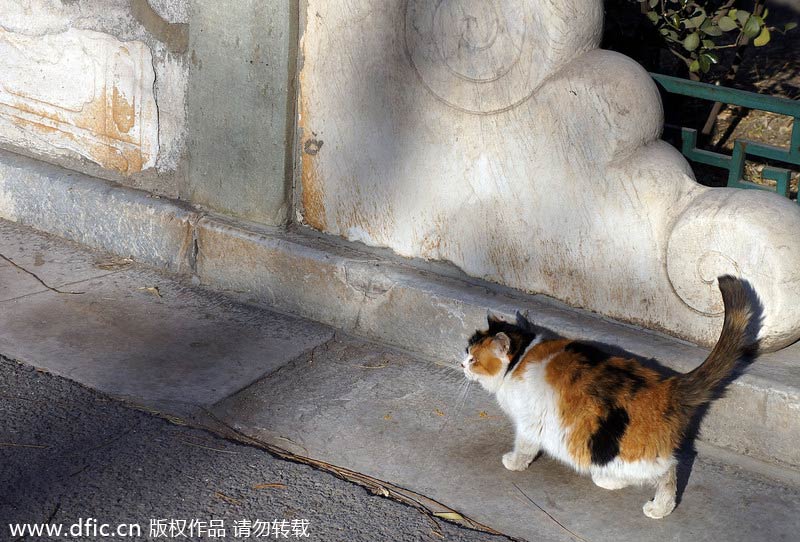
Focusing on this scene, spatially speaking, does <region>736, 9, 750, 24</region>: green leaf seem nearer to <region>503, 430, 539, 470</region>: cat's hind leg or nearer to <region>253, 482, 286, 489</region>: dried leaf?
<region>503, 430, 539, 470</region>: cat's hind leg

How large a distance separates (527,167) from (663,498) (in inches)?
54.5

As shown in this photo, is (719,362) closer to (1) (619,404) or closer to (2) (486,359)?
(1) (619,404)

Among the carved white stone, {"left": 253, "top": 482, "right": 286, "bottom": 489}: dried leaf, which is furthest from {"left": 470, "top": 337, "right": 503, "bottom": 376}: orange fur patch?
the carved white stone

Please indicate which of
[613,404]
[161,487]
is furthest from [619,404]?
[161,487]

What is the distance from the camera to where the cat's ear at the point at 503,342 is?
323 centimetres

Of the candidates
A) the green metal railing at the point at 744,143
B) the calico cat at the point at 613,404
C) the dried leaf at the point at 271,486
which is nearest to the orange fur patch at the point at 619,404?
the calico cat at the point at 613,404

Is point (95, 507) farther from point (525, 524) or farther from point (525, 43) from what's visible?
point (525, 43)

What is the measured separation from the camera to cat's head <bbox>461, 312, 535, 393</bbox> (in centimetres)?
326

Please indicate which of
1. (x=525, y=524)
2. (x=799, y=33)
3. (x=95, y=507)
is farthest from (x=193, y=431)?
(x=799, y=33)

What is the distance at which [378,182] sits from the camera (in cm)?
413

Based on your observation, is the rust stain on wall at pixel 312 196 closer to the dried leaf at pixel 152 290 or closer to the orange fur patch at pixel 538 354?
the dried leaf at pixel 152 290

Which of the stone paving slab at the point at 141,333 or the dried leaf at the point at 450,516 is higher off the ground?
the dried leaf at the point at 450,516

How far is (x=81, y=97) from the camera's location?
486 cm

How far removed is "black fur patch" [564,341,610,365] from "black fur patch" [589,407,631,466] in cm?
19
